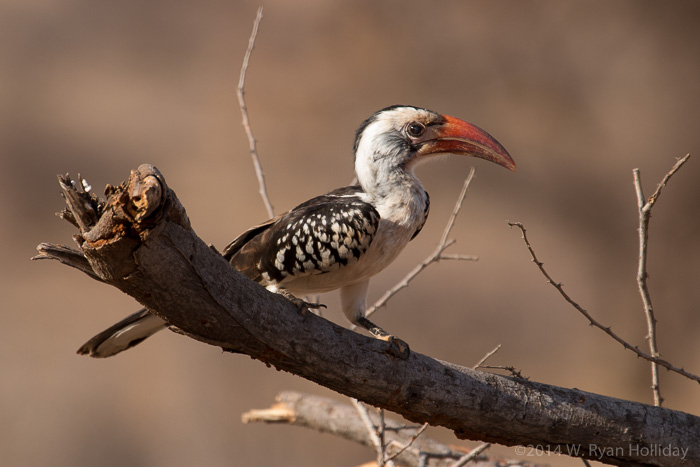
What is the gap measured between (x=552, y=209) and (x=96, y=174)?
4964 millimetres

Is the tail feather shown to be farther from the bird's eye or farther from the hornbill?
the bird's eye

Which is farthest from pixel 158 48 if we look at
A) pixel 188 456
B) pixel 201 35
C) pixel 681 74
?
pixel 681 74

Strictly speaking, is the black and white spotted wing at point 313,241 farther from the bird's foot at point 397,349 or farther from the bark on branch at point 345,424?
the bark on branch at point 345,424

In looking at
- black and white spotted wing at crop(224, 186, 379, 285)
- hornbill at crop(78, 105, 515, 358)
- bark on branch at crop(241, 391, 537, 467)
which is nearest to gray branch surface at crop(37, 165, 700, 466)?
hornbill at crop(78, 105, 515, 358)

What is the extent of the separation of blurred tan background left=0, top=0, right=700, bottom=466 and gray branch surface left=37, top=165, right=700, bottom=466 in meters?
4.28

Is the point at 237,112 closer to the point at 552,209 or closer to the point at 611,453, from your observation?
the point at 552,209

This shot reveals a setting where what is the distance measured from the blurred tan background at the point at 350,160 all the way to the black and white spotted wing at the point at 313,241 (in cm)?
380

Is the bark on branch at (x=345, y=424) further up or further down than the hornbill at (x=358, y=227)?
further down

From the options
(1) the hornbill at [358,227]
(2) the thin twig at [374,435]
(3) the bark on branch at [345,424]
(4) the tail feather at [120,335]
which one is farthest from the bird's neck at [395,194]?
(3) the bark on branch at [345,424]

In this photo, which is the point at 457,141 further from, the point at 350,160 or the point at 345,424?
the point at 350,160

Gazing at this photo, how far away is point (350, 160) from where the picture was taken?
24.6 feet

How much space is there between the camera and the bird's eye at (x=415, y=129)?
112 inches

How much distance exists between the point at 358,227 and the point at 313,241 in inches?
6.7

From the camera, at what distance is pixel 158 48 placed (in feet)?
24.8
